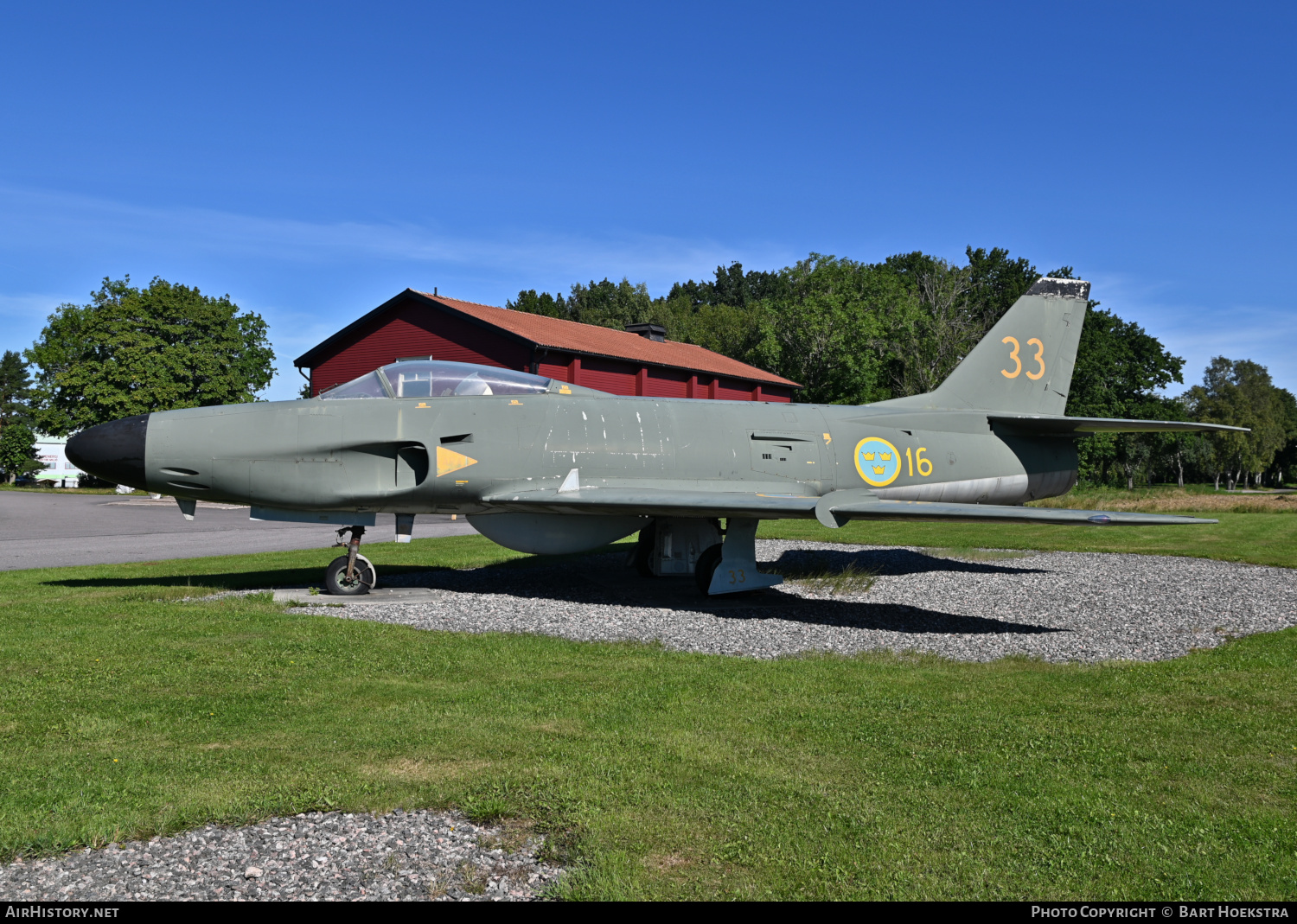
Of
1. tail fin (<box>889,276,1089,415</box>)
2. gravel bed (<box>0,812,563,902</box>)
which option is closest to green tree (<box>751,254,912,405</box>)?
tail fin (<box>889,276,1089,415</box>)

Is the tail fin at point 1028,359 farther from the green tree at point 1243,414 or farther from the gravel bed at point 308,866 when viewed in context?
the green tree at point 1243,414

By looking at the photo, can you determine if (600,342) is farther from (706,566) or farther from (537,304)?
(537,304)

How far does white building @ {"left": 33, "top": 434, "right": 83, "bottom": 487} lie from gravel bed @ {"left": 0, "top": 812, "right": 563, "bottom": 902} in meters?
88.0

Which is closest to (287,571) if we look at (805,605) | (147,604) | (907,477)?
(147,604)

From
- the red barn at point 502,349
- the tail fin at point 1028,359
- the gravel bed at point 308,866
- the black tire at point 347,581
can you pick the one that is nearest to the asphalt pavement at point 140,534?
the black tire at point 347,581

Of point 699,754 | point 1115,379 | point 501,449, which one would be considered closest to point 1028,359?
point 501,449

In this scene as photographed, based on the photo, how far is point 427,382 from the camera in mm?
10898

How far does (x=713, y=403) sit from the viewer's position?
12258 millimetres

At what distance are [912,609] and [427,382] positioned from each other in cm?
677

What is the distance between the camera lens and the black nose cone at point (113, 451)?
955cm

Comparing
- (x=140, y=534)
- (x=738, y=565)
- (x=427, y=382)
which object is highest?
(x=427, y=382)

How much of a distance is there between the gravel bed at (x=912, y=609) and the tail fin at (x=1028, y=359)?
290 cm

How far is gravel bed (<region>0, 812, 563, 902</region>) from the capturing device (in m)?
3.28
